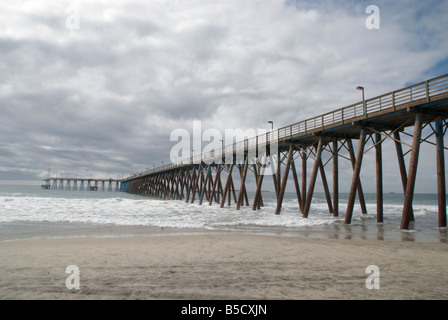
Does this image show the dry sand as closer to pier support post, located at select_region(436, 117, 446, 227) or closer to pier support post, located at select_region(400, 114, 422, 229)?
pier support post, located at select_region(400, 114, 422, 229)

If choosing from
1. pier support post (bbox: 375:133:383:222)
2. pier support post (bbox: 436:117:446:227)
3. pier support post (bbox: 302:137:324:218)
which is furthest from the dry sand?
pier support post (bbox: 302:137:324:218)

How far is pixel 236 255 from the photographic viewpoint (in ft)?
17.5

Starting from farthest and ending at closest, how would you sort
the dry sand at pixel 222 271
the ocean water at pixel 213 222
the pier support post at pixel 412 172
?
the pier support post at pixel 412 172
the ocean water at pixel 213 222
the dry sand at pixel 222 271

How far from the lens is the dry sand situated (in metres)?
3.22

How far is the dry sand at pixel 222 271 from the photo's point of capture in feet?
10.6

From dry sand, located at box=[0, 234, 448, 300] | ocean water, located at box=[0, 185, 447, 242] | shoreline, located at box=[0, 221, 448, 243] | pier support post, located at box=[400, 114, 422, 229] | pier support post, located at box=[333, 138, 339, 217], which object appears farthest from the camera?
pier support post, located at box=[333, 138, 339, 217]

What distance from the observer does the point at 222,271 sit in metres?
4.12

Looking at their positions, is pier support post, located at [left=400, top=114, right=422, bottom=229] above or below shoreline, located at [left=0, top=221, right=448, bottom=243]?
above

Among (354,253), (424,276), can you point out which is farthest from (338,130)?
(424,276)

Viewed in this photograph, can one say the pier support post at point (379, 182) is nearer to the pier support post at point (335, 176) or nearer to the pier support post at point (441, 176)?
the pier support post at point (335, 176)

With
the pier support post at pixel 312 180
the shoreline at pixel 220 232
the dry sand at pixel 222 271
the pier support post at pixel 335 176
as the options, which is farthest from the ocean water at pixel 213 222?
the dry sand at pixel 222 271

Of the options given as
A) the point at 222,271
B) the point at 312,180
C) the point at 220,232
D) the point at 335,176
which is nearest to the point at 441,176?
the point at 335,176
